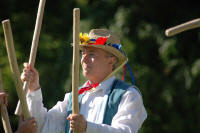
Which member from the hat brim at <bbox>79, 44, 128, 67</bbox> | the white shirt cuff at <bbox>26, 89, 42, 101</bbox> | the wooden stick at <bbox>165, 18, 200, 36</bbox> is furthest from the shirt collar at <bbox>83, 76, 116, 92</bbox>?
the wooden stick at <bbox>165, 18, 200, 36</bbox>

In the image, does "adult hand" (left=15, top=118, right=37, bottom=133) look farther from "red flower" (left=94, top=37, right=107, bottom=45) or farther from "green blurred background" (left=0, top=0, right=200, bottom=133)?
"green blurred background" (left=0, top=0, right=200, bottom=133)

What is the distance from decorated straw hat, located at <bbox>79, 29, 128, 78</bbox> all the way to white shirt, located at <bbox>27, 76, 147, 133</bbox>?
22 centimetres

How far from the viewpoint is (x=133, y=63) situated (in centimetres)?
878

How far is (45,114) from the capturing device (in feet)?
13.9

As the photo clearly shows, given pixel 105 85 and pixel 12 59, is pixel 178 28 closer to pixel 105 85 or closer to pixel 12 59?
pixel 12 59

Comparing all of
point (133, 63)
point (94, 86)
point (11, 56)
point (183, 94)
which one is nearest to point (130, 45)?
point (133, 63)

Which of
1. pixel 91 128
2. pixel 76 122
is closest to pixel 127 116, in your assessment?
pixel 91 128

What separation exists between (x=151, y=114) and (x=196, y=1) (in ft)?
7.17

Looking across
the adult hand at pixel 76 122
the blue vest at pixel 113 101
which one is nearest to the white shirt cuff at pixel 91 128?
the adult hand at pixel 76 122

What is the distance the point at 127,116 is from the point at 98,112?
326mm

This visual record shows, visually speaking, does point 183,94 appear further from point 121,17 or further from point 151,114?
point 121,17

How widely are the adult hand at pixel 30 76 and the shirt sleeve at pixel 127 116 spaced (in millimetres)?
661

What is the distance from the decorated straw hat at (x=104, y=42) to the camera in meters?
4.21

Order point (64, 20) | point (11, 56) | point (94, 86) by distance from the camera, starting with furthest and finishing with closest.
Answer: point (64, 20) < point (94, 86) < point (11, 56)
